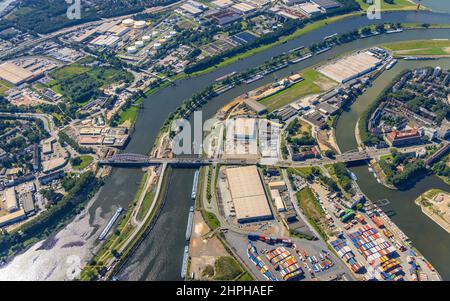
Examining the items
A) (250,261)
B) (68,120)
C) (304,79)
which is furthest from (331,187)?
(68,120)

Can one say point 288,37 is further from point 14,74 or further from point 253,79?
point 14,74

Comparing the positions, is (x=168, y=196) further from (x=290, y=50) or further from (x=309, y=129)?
(x=290, y=50)

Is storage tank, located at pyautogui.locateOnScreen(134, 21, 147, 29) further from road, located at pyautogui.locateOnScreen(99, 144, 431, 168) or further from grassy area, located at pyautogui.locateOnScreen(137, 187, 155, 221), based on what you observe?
grassy area, located at pyautogui.locateOnScreen(137, 187, 155, 221)

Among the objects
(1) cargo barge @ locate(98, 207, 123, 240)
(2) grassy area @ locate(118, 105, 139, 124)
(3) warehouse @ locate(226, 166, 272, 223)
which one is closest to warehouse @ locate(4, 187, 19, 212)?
(1) cargo barge @ locate(98, 207, 123, 240)

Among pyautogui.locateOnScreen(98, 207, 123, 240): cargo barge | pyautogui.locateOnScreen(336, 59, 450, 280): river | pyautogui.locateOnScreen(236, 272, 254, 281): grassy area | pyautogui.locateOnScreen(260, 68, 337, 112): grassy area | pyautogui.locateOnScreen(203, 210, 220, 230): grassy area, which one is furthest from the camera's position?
pyautogui.locateOnScreen(260, 68, 337, 112): grassy area

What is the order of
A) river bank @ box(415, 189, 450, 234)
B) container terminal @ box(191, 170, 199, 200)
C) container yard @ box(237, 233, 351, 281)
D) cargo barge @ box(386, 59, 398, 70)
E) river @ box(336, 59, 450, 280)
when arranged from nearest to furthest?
container yard @ box(237, 233, 351, 281) → river @ box(336, 59, 450, 280) → river bank @ box(415, 189, 450, 234) → container terminal @ box(191, 170, 199, 200) → cargo barge @ box(386, 59, 398, 70)
